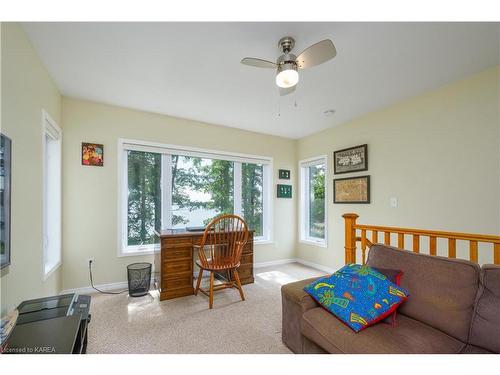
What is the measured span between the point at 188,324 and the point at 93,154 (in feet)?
7.61

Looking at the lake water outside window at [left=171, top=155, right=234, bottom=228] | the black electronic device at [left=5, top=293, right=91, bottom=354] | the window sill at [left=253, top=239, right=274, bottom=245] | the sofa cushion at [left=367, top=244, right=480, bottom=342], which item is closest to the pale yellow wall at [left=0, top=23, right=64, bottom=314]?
the black electronic device at [left=5, top=293, right=91, bottom=354]

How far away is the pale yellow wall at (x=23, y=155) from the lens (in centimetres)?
151

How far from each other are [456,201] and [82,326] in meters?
3.37

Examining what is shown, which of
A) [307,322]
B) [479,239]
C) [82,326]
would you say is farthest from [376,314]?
[82,326]

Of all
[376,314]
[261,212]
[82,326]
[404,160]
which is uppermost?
[404,160]

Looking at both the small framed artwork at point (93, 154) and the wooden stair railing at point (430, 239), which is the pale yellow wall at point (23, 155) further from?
the wooden stair railing at point (430, 239)

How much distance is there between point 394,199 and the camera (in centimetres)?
307

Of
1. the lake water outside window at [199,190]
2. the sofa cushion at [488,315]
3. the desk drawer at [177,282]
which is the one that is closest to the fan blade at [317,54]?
the sofa cushion at [488,315]

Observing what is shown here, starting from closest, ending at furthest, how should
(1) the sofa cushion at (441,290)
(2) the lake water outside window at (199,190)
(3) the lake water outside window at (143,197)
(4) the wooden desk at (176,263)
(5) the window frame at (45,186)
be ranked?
1. (1) the sofa cushion at (441,290)
2. (5) the window frame at (45,186)
3. (4) the wooden desk at (176,263)
4. (3) the lake water outside window at (143,197)
5. (2) the lake water outside window at (199,190)

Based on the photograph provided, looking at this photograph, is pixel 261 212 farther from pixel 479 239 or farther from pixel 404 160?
pixel 479 239

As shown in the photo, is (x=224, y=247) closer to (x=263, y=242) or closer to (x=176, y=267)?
(x=176, y=267)

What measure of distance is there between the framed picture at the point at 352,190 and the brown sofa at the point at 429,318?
185cm

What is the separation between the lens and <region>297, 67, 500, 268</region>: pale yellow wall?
227 centimetres

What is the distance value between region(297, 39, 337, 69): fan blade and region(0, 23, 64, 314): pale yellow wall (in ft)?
6.16
